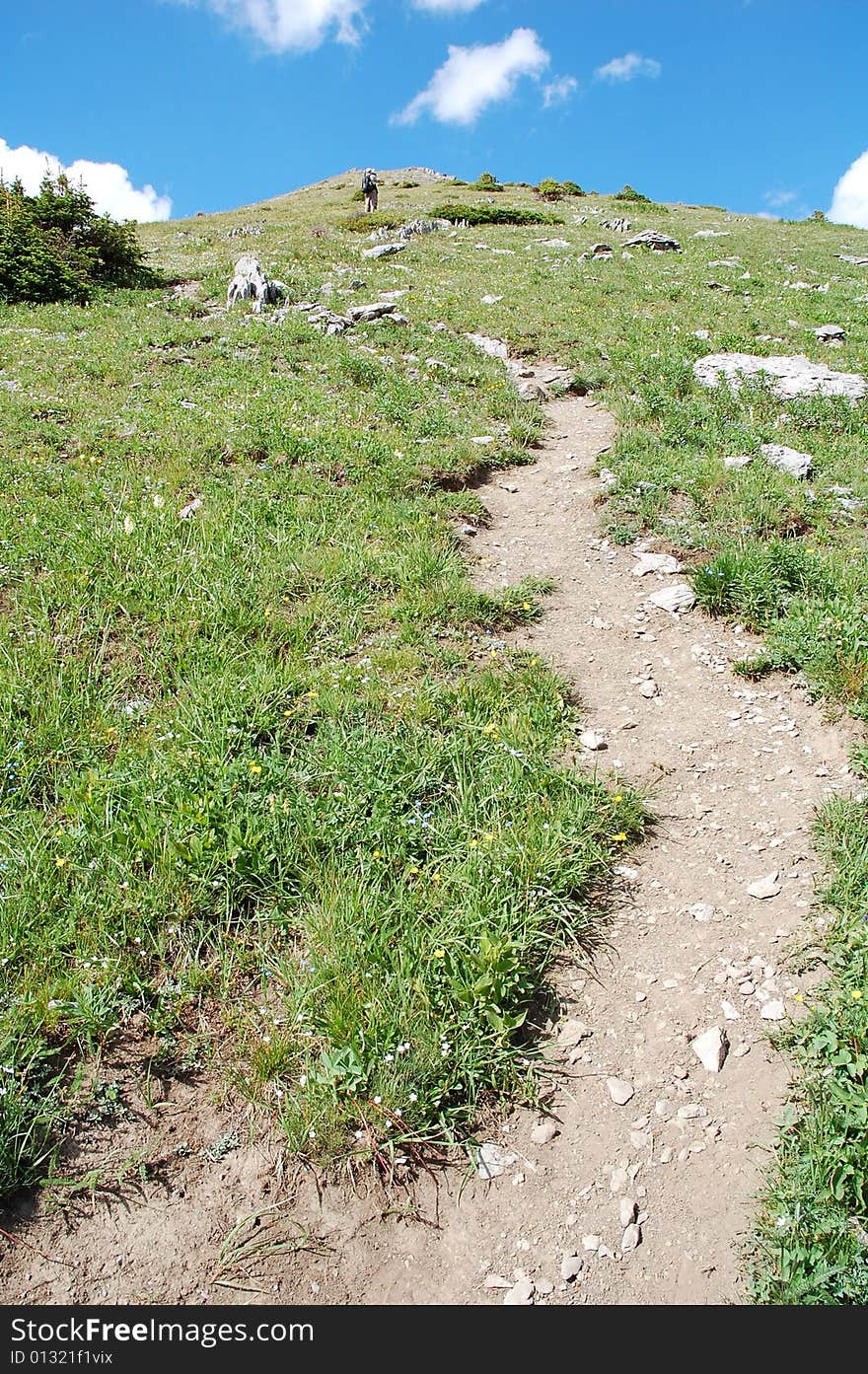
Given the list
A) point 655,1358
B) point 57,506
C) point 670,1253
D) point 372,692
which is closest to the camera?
point 655,1358

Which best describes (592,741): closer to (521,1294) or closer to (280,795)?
(280,795)

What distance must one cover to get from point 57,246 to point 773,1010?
926 inches

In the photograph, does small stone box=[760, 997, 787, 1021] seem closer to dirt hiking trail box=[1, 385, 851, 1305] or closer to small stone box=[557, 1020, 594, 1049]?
dirt hiking trail box=[1, 385, 851, 1305]

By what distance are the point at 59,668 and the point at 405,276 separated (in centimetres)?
2048

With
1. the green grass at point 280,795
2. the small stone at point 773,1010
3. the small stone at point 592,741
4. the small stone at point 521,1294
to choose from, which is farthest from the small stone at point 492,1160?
the small stone at point 592,741

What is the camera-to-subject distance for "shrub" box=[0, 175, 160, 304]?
18.9m

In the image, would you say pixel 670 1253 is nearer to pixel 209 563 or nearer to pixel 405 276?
pixel 209 563

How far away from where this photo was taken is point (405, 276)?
2267cm

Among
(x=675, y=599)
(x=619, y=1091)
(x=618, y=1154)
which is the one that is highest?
(x=675, y=599)

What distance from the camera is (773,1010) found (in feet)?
13.9

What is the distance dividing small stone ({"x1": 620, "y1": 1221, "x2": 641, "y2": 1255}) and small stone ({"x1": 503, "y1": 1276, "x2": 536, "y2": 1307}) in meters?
0.44

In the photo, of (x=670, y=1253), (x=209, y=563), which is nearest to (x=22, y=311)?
(x=209, y=563)

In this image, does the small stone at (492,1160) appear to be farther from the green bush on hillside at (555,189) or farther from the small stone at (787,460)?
the green bush on hillside at (555,189)

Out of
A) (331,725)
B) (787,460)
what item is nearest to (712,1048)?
(331,725)
